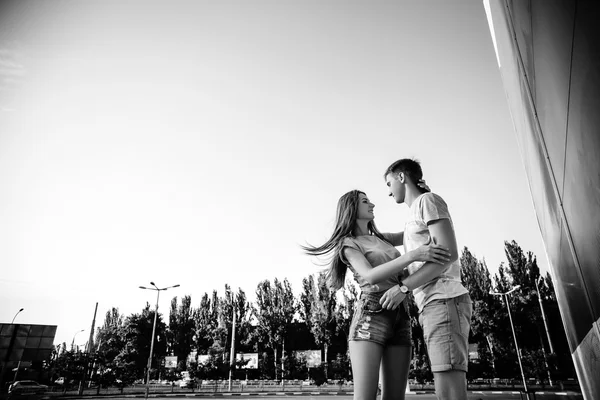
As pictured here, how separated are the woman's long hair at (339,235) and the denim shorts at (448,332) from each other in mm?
553

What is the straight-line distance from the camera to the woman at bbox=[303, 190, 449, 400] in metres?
1.65

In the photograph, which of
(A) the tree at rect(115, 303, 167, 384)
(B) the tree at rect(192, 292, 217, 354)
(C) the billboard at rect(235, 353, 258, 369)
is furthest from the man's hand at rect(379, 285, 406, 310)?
(B) the tree at rect(192, 292, 217, 354)

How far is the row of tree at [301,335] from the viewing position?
26.9 meters

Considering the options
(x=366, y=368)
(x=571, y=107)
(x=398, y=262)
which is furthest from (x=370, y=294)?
(x=571, y=107)

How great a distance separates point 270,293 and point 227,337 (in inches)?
252

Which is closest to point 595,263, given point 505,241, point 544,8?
point 544,8

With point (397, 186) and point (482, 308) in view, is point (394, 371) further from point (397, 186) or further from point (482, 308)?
point (482, 308)

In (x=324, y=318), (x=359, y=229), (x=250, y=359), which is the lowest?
(x=250, y=359)

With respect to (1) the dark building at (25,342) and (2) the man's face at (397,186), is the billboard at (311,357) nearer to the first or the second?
(1) the dark building at (25,342)

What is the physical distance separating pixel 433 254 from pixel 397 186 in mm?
553

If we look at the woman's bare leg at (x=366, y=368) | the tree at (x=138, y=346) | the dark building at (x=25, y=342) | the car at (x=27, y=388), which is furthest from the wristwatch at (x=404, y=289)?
the tree at (x=138, y=346)

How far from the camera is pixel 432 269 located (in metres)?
1.67

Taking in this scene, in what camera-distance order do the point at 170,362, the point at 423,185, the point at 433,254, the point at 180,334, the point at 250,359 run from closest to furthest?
1. the point at 433,254
2. the point at 423,185
3. the point at 250,359
4. the point at 170,362
5. the point at 180,334

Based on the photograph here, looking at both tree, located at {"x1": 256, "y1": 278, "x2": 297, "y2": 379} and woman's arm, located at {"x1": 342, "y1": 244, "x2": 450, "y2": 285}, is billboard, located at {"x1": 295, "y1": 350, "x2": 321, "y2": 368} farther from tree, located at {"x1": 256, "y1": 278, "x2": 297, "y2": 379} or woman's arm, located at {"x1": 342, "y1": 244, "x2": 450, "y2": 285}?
woman's arm, located at {"x1": 342, "y1": 244, "x2": 450, "y2": 285}
